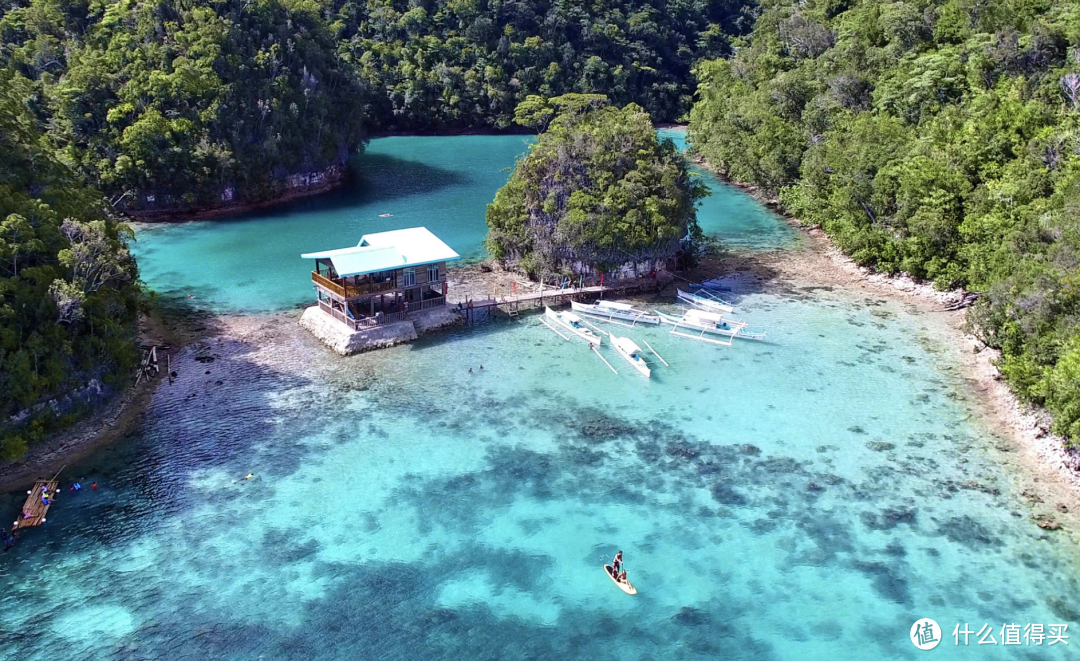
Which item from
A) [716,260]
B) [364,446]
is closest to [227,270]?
[364,446]

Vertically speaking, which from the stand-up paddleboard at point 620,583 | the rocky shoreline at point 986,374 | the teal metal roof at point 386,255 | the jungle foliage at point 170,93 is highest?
the jungle foliage at point 170,93

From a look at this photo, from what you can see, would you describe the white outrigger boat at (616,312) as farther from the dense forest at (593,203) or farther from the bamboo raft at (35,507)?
the bamboo raft at (35,507)

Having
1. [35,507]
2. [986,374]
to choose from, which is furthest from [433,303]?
[986,374]

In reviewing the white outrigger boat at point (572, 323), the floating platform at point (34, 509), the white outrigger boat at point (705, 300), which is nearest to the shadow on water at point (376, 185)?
the white outrigger boat at point (572, 323)

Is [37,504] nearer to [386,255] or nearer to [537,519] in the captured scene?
[537,519]

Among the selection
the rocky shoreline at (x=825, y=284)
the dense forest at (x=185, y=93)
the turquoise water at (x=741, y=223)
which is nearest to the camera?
the rocky shoreline at (x=825, y=284)

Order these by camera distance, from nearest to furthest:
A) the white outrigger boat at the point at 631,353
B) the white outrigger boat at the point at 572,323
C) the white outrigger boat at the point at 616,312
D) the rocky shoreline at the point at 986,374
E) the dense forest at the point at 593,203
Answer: the rocky shoreline at the point at 986,374 < the white outrigger boat at the point at 631,353 < the white outrigger boat at the point at 572,323 < the white outrigger boat at the point at 616,312 < the dense forest at the point at 593,203

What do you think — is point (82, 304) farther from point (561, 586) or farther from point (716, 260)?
point (716, 260)
